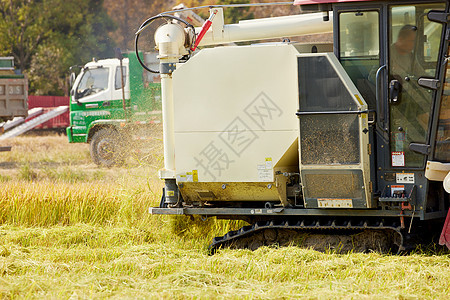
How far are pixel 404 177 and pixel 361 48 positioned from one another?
134 cm

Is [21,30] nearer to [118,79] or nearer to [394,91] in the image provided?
[118,79]

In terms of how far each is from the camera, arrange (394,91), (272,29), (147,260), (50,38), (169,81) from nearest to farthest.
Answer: (394,91) → (147,260) → (169,81) → (272,29) → (50,38)

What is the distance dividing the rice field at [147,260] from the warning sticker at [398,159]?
88cm

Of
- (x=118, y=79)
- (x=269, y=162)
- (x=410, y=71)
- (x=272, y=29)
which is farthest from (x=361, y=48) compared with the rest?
(x=118, y=79)

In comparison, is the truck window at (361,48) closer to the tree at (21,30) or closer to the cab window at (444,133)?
the cab window at (444,133)

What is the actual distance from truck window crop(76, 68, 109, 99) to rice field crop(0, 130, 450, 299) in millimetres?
6524

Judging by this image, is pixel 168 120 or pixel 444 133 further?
pixel 168 120

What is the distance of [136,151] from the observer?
11.6 meters

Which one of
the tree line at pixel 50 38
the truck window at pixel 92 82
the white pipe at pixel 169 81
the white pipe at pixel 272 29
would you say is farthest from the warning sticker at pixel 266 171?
the tree line at pixel 50 38

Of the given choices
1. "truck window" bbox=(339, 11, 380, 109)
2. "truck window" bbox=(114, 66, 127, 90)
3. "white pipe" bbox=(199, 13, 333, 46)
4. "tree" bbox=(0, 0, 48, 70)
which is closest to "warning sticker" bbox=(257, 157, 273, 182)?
"truck window" bbox=(339, 11, 380, 109)

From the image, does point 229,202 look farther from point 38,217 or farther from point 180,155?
point 38,217

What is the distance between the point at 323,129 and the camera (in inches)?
279

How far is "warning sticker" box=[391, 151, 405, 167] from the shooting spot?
7098 mm

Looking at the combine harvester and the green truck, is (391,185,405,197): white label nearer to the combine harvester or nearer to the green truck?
the combine harvester
